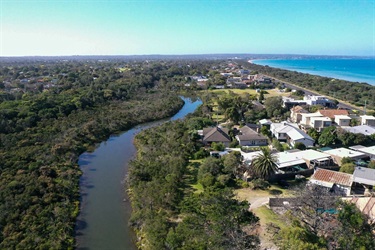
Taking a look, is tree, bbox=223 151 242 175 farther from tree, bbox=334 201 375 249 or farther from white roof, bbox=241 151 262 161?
tree, bbox=334 201 375 249

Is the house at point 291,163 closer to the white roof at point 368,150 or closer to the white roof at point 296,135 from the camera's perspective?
the white roof at point 296,135

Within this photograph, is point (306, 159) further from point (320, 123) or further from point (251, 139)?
point (320, 123)

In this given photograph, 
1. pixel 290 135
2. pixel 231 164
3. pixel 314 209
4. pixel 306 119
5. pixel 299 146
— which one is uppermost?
pixel 306 119

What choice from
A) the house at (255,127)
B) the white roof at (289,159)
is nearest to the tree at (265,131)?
the house at (255,127)

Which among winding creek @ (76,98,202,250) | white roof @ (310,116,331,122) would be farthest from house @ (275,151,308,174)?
winding creek @ (76,98,202,250)

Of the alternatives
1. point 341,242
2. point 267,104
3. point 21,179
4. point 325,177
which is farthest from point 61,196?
point 267,104

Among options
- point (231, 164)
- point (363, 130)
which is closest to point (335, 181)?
point (231, 164)
